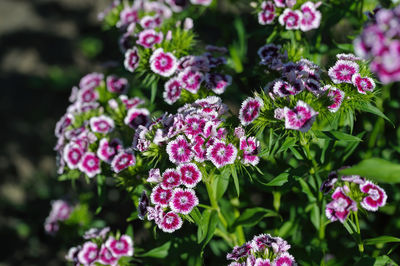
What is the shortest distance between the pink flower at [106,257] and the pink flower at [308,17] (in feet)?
7.14

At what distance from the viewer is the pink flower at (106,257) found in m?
3.15

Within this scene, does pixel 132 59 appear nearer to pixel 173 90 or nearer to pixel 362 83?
pixel 173 90

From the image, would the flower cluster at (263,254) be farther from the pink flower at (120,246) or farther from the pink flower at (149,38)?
the pink flower at (149,38)

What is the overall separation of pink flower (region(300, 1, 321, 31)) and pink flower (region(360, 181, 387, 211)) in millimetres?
1249

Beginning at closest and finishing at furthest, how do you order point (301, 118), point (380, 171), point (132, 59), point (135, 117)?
1. point (380, 171)
2. point (301, 118)
3. point (135, 117)
4. point (132, 59)

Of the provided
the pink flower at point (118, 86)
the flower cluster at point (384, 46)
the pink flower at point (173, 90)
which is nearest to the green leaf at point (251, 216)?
the pink flower at point (173, 90)

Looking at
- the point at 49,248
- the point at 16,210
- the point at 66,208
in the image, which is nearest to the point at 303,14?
the point at 66,208

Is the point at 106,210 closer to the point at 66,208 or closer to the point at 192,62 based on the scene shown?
the point at 66,208

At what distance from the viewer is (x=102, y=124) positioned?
10.8ft

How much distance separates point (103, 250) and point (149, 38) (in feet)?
5.30

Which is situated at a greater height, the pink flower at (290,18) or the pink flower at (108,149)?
the pink flower at (290,18)

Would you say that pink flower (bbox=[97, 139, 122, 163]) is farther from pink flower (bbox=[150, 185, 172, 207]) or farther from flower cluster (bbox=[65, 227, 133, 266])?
pink flower (bbox=[150, 185, 172, 207])

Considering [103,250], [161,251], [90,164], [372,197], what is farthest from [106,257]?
[372,197]

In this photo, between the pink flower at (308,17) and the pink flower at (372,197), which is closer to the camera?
the pink flower at (372,197)
